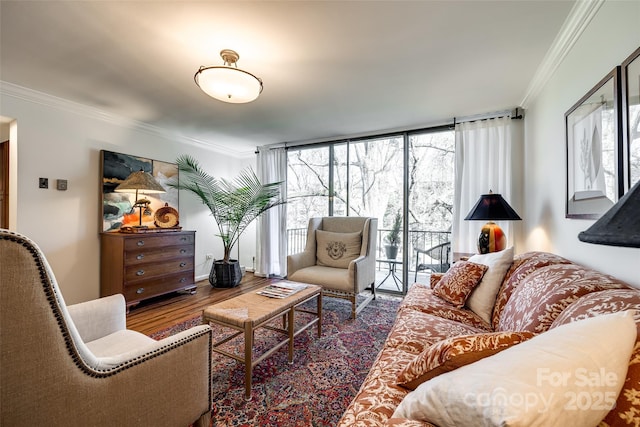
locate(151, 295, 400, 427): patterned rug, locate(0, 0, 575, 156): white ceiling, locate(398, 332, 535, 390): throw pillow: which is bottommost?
locate(151, 295, 400, 427): patterned rug

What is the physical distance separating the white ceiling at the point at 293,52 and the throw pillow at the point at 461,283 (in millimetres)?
1609

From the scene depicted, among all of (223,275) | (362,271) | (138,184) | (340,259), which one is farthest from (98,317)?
(223,275)

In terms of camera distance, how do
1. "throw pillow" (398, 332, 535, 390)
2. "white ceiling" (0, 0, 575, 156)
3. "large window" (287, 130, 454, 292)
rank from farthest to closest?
"large window" (287, 130, 454, 292) < "white ceiling" (0, 0, 575, 156) < "throw pillow" (398, 332, 535, 390)

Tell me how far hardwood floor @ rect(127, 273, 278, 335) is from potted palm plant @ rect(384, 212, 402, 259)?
6.80 feet

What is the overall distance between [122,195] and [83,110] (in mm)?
1021

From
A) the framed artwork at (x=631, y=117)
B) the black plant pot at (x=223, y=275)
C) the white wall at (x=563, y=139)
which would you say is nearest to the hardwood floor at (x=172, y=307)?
the black plant pot at (x=223, y=275)

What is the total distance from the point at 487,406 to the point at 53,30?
2901mm

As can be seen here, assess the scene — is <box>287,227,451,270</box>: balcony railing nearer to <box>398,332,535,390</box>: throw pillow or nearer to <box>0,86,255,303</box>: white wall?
<box>398,332,535,390</box>: throw pillow

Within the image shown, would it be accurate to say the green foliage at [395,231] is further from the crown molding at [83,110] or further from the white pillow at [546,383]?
the crown molding at [83,110]

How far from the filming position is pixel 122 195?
3.27m

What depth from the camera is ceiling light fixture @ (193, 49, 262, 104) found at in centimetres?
173

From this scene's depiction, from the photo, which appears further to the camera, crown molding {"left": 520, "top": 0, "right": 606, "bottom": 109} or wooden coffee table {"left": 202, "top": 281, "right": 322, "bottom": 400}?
wooden coffee table {"left": 202, "top": 281, "right": 322, "bottom": 400}

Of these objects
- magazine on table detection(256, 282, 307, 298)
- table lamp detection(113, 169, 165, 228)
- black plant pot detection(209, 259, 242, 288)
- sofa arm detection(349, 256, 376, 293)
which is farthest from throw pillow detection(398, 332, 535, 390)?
black plant pot detection(209, 259, 242, 288)

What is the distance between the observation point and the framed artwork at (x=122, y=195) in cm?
311
